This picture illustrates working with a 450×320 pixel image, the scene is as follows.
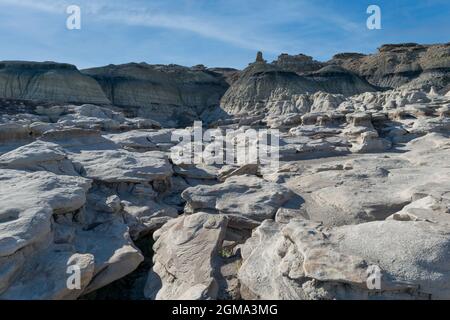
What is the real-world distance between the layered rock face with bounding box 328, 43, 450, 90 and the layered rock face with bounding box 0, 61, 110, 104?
31.7 metres

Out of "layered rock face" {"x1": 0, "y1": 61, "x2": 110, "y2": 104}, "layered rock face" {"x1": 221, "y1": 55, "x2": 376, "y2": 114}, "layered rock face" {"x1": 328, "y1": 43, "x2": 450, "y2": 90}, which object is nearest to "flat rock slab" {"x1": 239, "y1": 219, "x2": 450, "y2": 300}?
"layered rock face" {"x1": 221, "y1": 55, "x2": 376, "y2": 114}

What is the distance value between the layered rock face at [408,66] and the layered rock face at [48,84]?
31.7 metres

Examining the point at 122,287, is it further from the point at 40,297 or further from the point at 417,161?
the point at 417,161

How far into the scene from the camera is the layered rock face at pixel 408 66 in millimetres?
42344

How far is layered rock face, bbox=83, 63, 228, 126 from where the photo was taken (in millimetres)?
40188

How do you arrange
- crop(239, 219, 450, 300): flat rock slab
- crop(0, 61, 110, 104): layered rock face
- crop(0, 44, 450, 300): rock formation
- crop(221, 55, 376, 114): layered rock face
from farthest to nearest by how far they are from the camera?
1. crop(221, 55, 376, 114): layered rock face
2. crop(0, 61, 110, 104): layered rock face
3. crop(0, 44, 450, 300): rock formation
4. crop(239, 219, 450, 300): flat rock slab

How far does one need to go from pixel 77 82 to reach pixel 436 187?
35.5 m

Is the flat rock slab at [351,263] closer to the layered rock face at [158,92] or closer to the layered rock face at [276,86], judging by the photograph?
the layered rock face at [276,86]

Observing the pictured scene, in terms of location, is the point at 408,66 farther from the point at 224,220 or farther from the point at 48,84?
the point at 224,220

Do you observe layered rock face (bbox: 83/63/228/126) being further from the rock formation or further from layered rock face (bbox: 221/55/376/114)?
the rock formation

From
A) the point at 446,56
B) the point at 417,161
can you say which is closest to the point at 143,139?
the point at 417,161

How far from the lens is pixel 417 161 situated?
8828mm

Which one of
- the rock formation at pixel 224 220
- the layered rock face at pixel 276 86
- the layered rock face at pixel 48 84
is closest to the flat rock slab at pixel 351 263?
the rock formation at pixel 224 220

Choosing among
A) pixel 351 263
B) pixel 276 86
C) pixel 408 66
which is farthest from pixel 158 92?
pixel 351 263
